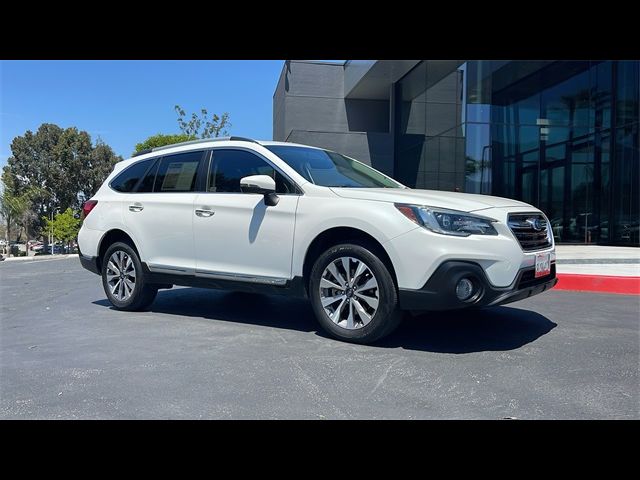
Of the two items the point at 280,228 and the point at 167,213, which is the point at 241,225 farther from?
the point at 167,213

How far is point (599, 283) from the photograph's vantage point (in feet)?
26.7

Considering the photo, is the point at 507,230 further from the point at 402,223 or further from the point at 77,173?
the point at 77,173

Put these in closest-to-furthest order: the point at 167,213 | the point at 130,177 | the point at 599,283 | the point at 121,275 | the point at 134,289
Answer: the point at 167,213, the point at 134,289, the point at 121,275, the point at 130,177, the point at 599,283

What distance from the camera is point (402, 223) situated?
433 centimetres

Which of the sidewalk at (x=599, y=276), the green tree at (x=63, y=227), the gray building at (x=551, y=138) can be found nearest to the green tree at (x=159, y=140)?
the green tree at (x=63, y=227)

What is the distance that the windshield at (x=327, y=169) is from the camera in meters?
5.17

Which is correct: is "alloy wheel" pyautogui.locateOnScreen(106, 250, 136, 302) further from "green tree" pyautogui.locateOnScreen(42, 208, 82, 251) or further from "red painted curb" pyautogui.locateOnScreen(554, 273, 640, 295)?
"green tree" pyautogui.locateOnScreen(42, 208, 82, 251)

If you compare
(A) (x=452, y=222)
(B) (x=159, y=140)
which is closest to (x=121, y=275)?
(A) (x=452, y=222)

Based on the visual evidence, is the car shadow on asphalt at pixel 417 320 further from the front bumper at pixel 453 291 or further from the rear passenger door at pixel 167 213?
the rear passenger door at pixel 167 213

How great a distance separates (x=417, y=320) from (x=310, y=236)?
5.54ft
